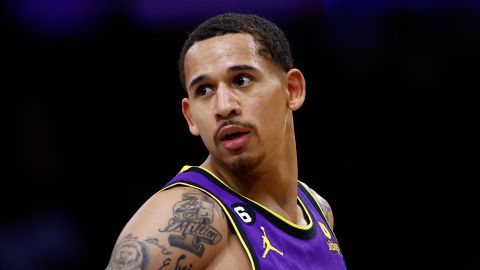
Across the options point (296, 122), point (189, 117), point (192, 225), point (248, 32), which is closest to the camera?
point (192, 225)

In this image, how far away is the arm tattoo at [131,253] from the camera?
2223 millimetres

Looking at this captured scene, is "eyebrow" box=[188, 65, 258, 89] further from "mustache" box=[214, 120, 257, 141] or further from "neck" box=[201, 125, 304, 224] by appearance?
"neck" box=[201, 125, 304, 224]

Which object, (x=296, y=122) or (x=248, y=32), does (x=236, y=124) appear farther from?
(x=296, y=122)

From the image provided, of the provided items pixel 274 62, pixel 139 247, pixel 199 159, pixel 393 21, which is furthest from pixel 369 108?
pixel 139 247

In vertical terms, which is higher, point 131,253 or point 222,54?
point 222,54

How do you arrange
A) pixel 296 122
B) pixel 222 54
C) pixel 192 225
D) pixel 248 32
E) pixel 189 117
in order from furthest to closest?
pixel 296 122 < pixel 189 117 < pixel 248 32 < pixel 222 54 < pixel 192 225

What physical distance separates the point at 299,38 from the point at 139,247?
143 inches

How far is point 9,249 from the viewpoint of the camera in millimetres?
4672

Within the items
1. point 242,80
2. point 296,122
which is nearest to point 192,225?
point 242,80

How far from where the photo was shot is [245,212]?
2662 millimetres

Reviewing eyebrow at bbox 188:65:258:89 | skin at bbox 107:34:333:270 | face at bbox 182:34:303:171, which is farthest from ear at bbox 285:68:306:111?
eyebrow at bbox 188:65:258:89

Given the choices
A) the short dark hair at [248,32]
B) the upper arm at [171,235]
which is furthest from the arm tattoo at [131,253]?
the short dark hair at [248,32]

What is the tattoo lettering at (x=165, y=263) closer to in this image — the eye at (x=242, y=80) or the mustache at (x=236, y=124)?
the mustache at (x=236, y=124)

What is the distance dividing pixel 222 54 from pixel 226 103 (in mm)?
210
